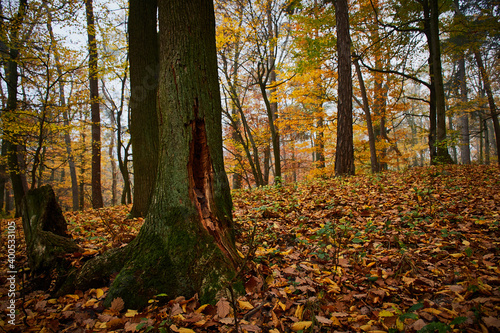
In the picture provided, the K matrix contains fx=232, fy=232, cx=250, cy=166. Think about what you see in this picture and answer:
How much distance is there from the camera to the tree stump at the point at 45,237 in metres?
2.44

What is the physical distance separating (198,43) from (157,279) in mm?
2225

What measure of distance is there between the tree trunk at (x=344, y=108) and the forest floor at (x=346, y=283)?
10.3 ft

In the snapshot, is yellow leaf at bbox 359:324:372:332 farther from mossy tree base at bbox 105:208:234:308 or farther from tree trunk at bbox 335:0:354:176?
tree trunk at bbox 335:0:354:176

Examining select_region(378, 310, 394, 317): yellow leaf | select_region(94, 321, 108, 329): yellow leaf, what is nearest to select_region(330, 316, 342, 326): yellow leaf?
select_region(378, 310, 394, 317): yellow leaf

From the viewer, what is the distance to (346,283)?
201 centimetres

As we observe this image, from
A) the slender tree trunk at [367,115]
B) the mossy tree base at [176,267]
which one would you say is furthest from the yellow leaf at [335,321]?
the slender tree trunk at [367,115]

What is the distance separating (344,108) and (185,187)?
5.90 m

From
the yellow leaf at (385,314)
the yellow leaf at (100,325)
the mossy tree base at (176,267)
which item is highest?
the mossy tree base at (176,267)

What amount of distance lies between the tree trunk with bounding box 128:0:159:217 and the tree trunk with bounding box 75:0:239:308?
81.3 inches

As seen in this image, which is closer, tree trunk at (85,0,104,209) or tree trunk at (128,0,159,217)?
tree trunk at (128,0,159,217)

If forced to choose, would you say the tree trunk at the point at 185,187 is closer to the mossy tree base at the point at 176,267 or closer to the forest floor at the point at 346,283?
the mossy tree base at the point at 176,267

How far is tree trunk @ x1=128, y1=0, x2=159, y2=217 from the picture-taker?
414 cm

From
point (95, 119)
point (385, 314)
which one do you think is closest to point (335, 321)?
point (385, 314)

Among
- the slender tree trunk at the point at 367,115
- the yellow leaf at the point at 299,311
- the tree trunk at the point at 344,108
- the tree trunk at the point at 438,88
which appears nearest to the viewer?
the yellow leaf at the point at 299,311
